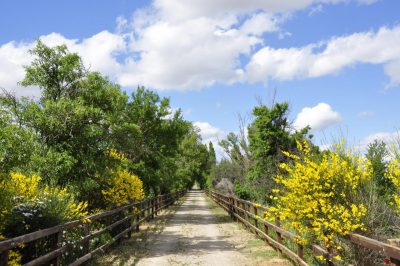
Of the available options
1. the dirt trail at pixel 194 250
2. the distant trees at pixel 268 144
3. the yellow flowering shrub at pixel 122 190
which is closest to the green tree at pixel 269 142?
the distant trees at pixel 268 144

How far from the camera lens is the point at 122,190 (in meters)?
14.3

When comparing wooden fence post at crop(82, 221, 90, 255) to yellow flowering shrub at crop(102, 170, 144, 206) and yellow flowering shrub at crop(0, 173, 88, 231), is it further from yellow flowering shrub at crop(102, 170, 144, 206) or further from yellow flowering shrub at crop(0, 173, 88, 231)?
yellow flowering shrub at crop(102, 170, 144, 206)

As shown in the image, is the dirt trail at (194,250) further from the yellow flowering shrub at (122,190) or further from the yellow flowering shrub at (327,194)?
the yellow flowering shrub at (327,194)

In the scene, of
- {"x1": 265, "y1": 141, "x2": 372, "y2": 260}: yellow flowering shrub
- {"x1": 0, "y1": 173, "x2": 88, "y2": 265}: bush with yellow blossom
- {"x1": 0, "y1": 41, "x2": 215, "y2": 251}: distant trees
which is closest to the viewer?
{"x1": 0, "y1": 173, "x2": 88, "y2": 265}: bush with yellow blossom

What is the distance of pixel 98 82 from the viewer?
13.8 metres

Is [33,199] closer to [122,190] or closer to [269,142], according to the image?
[122,190]

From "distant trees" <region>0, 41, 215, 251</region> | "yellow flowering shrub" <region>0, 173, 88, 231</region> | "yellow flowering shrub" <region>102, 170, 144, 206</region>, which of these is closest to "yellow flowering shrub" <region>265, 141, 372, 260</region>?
"yellow flowering shrub" <region>0, 173, 88, 231</region>

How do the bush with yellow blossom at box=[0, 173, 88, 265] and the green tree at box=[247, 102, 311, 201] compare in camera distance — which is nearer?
the bush with yellow blossom at box=[0, 173, 88, 265]

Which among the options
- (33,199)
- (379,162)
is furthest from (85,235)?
(379,162)

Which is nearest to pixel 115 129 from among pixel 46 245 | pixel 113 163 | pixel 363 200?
pixel 113 163

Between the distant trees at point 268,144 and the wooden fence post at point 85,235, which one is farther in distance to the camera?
the distant trees at point 268,144

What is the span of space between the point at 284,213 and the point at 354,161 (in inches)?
61.2

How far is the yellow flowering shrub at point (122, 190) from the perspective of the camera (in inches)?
545

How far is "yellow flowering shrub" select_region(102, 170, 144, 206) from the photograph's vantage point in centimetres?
1384
